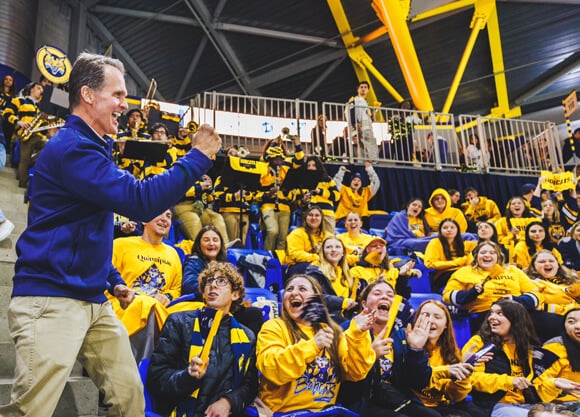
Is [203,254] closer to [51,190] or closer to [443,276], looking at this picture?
[51,190]

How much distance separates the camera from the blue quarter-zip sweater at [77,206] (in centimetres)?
135

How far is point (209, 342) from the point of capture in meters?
2.32

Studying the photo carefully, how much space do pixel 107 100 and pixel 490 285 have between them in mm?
3376

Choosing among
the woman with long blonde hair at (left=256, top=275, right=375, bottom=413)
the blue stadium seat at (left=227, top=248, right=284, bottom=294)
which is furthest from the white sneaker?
the blue stadium seat at (left=227, top=248, right=284, bottom=294)

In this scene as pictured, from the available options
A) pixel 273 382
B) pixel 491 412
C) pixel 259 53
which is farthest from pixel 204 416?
pixel 259 53

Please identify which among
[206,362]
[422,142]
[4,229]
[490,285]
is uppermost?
[422,142]

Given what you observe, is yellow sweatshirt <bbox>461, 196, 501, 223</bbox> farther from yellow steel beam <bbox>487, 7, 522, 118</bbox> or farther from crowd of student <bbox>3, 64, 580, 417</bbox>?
yellow steel beam <bbox>487, 7, 522, 118</bbox>

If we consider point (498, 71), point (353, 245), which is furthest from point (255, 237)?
point (498, 71)

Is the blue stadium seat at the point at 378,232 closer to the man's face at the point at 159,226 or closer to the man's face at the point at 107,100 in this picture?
the man's face at the point at 159,226

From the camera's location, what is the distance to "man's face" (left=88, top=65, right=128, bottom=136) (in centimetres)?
150

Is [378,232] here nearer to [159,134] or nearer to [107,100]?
[159,134]

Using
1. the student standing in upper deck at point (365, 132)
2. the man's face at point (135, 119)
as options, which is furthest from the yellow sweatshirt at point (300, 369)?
the student standing in upper deck at point (365, 132)

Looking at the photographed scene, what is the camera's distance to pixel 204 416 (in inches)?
85.9

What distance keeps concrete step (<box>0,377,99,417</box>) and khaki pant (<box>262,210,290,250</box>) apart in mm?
3405
